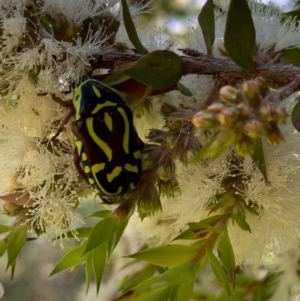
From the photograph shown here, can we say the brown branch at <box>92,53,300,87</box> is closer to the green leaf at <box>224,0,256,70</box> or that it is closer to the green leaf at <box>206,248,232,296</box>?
the green leaf at <box>224,0,256,70</box>

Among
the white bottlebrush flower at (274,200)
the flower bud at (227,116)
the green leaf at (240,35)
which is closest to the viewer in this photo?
the flower bud at (227,116)

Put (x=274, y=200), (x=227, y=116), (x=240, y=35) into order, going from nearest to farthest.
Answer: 1. (x=227, y=116)
2. (x=240, y=35)
3. (x=274, y=200)

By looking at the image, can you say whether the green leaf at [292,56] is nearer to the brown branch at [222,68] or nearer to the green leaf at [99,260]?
the brown branch at [222,68]

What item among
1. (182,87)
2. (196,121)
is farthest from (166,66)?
(196,121)

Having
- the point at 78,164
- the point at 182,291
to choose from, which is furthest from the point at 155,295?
the point at 78,164

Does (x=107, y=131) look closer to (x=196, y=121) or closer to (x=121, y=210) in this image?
(x=121, y=210)

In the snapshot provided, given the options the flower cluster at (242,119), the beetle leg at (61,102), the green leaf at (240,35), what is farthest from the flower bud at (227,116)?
the beetle leg at (61,102)

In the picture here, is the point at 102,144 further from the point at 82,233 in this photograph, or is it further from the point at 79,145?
the point at 82,233
